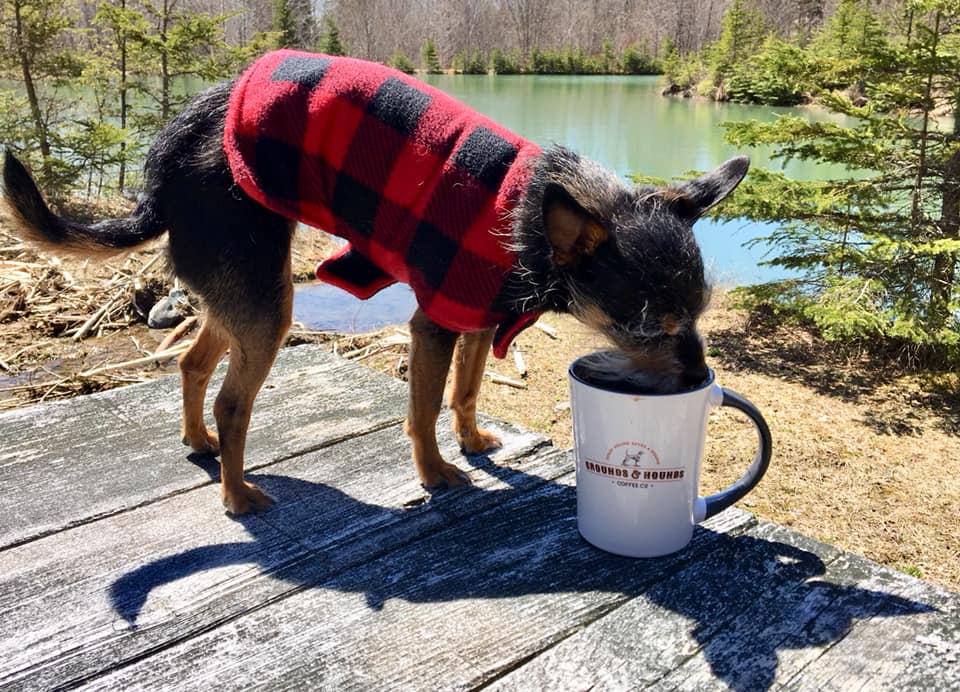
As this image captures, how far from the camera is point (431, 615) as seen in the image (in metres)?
1.89

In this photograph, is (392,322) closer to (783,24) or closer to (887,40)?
(887,40)

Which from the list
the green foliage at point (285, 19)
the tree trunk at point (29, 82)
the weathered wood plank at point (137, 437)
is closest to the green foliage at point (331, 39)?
the green foliage at point (285, 19)

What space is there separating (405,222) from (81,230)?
3.80ft

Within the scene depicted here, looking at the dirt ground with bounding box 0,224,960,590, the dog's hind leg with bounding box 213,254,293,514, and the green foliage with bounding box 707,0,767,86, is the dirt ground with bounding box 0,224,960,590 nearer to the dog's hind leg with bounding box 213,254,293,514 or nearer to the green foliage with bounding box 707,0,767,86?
the dog's hind leg with bounding box 213,254,293,514

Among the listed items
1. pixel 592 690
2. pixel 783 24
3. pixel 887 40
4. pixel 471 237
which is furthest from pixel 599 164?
pixel 783 24

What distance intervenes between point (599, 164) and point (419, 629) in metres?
1.52

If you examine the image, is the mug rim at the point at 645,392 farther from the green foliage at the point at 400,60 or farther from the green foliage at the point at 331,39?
the green foliage at the point at 400,60

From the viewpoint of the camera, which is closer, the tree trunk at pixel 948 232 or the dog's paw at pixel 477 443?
the dog's paw at pixel 477 443

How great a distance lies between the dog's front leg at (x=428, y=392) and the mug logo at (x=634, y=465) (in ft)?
2.38

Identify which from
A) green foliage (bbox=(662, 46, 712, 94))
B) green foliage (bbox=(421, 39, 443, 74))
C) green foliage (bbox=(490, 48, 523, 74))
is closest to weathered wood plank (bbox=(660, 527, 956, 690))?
green foliage (bbox=(662, 46, 712, 94))

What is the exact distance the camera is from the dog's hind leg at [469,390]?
2.89 meters

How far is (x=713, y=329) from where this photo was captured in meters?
6.89

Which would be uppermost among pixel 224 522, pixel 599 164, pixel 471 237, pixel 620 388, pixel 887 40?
pixel 887 40

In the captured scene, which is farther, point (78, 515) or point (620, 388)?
point (78, 515)
